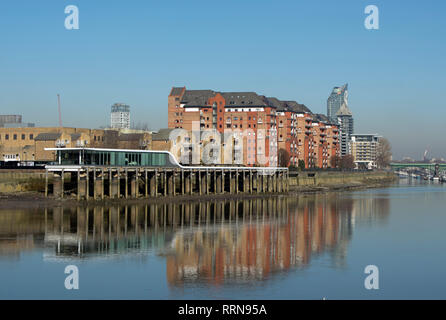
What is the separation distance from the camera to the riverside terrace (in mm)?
82875

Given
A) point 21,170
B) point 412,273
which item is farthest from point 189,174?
point 412,273

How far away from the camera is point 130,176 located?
9375 centimetres

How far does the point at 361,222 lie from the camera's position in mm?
71188

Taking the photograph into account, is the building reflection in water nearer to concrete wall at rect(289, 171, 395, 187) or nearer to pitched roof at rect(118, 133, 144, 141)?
pitched roof at rect(118, 133, 144, 141)

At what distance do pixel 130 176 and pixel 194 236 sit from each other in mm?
39732

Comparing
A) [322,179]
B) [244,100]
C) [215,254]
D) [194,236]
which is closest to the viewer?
[215,254]

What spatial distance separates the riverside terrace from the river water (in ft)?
24.2

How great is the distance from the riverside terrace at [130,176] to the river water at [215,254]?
290 inches

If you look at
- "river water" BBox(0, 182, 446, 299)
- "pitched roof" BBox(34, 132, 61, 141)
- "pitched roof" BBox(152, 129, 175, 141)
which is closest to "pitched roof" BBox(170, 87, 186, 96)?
"pitched roof" BBox(152, 129, 175, 141)

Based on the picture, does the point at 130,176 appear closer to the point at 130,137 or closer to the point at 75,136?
the point at 75,136

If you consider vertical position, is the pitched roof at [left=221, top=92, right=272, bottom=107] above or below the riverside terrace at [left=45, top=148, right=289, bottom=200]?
above

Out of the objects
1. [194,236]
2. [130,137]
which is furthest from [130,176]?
[130,137]

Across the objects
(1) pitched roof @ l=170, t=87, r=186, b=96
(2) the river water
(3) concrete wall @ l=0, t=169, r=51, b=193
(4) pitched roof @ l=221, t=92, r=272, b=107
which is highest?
(1) pitched roof @ l=170, t=87, r=186, b=96

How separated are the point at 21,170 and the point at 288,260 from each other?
56.6m
